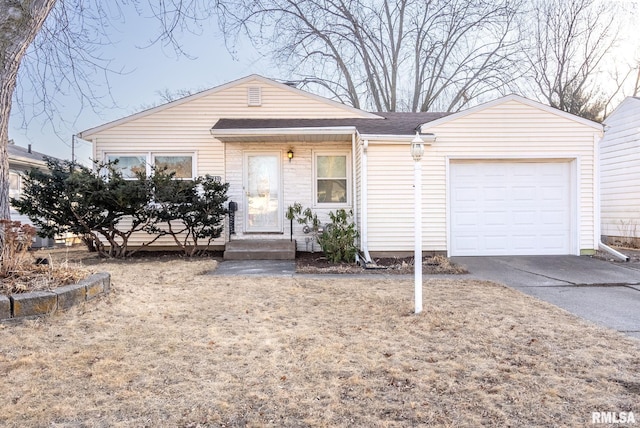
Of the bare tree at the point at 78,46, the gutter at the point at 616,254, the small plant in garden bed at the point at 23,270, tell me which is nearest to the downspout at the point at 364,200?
the bare tree at the point at 78,46

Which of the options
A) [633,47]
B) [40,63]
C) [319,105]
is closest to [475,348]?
[40,63]

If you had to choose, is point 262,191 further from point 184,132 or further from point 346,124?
point 346,124

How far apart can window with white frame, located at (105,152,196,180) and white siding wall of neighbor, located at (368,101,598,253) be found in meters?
4.63

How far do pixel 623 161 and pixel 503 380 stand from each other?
1154 centimetres

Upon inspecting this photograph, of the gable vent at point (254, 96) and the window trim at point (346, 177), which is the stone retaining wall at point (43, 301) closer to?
the window trim at point (346, 177)

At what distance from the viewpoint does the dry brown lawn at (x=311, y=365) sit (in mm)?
2115

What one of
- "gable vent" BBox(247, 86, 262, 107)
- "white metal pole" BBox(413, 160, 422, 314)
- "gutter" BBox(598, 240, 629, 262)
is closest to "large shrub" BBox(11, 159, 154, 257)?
"gable vent" BBox(247, 86, 262, 107)

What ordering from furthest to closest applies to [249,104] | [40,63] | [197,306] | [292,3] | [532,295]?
[292,3] → [249,104] → [40,63] → [532,295] → [197,306]

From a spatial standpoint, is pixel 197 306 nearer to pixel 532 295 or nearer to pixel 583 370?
pixel 583 370

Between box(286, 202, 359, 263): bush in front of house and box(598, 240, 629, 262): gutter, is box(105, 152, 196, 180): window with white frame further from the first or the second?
box(598, 240, 629, 262): gutter

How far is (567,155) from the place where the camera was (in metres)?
8.12

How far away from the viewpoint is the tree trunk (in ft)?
14.3

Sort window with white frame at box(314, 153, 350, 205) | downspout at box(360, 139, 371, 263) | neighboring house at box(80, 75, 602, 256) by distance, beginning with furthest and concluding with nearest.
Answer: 1. window with white frame at box(314, 153, 350, 205)
2. neighboring house at box(80, 75, 602, 256)
3. downspout at box(360, 139, 371, 263)

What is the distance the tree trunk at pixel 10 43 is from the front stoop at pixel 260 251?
426cm
